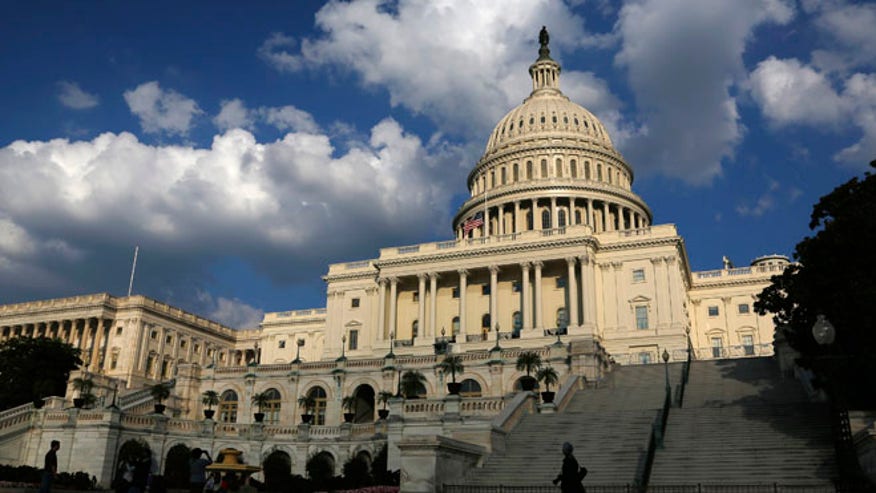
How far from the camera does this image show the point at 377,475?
34969mm

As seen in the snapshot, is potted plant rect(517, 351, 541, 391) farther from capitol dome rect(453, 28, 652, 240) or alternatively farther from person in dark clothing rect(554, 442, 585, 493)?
capitol dome rect(453, 28, 652, 240)

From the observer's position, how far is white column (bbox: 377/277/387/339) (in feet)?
258

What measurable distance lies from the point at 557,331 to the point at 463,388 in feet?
68.6

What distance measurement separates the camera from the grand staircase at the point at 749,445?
23.1 metres

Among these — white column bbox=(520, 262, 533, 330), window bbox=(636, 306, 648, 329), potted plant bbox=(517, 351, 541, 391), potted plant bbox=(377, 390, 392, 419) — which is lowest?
potted plant bbox=(377, 390, 392, 419)

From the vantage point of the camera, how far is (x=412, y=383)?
45.5 metres

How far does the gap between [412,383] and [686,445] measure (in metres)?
21.6

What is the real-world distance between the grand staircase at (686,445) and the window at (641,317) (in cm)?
3460

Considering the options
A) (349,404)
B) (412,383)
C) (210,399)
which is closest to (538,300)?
(349,404)

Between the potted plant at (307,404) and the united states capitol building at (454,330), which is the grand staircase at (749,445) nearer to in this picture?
the united states capitol building at (454,330)

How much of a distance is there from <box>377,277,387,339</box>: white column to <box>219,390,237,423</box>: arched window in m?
24.1

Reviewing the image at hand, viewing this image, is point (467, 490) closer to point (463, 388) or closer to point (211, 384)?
point (463, 388)

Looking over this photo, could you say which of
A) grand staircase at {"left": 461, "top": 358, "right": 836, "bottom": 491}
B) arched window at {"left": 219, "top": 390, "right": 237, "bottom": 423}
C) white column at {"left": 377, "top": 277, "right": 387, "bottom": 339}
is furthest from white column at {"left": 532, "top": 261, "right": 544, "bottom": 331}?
grand staircase at {"left": 461, "top": 358, "right": 836, "bottom": 491}

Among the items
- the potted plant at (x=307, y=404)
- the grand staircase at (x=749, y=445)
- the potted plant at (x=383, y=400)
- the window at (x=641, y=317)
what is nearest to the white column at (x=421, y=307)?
the window at (x=641, y=317)
